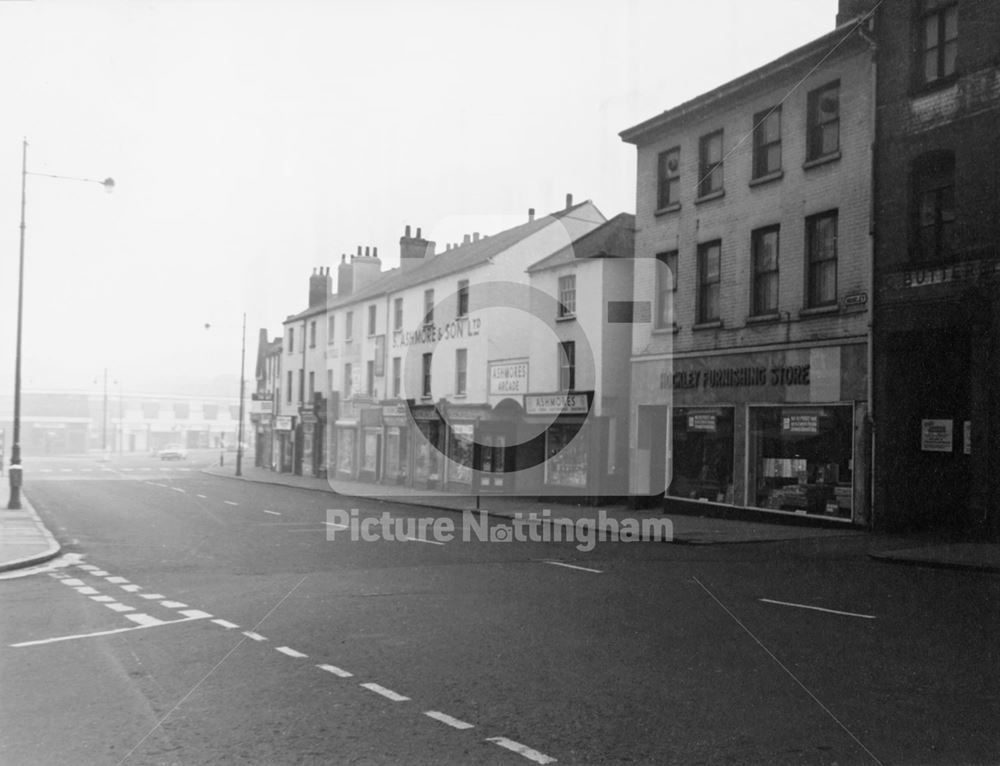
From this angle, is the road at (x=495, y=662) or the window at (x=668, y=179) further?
the window at (x=668, y=179)

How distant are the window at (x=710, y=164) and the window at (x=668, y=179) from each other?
88 cm

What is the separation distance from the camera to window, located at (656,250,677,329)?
25297mm

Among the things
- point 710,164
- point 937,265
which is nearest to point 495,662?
point 937,265

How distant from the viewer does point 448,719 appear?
19.5ft

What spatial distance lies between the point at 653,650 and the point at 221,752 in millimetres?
4029

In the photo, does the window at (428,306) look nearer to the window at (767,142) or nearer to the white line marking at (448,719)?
the window at (767,142)

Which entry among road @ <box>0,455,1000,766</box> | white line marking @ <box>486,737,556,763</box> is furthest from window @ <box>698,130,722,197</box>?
white line marking @ <box>486,737,556,763</box>

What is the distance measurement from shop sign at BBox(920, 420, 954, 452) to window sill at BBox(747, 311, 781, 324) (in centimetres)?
405

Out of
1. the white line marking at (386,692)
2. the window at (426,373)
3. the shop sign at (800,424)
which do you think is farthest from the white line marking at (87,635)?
the window at (426,373)

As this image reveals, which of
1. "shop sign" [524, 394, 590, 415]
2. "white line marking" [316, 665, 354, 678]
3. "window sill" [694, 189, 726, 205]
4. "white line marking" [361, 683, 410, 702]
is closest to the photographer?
"white line marking" [361, 683, 410, 702]

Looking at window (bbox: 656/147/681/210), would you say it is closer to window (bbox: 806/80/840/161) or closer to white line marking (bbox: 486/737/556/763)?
window (bbox: 806/80/840/161)

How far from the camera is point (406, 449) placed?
40.2m

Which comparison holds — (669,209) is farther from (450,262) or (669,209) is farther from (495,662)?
(495,662)

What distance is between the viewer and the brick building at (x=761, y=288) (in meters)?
20.0
